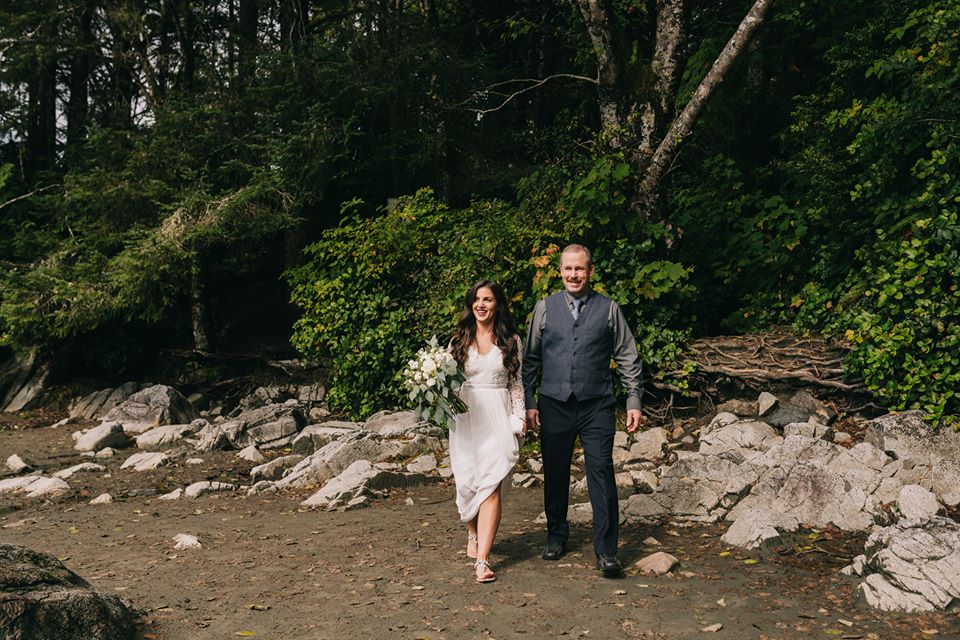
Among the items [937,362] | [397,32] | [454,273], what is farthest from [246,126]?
[937,362]

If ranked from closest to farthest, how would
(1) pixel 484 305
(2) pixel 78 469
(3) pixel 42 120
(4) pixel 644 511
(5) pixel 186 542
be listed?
1. (1) pixel 484 305
2. (5) pixel 186 542
3. (4) pixel 644 511
4. (2) pixel 78 469
5. (3) pixel 42 120

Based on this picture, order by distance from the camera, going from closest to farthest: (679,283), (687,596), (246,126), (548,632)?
(548,632)
(687,596)
(679,283)
(246,126)

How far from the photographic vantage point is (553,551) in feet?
19.6

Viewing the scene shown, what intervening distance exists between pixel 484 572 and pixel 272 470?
16.4 feet

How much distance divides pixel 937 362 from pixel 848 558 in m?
3.06

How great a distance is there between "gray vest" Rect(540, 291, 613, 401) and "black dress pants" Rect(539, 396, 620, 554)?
0.09 metres

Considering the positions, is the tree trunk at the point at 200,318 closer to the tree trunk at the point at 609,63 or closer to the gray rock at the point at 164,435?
the gray rock at the point at 164,435

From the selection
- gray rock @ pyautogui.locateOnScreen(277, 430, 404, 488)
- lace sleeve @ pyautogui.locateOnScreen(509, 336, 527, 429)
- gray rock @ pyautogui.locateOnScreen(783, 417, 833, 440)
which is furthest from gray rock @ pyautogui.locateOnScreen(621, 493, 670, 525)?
gray rock @ pyautogui.locateOnScreen(277, 430, 404, 488)

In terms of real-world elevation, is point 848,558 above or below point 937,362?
below

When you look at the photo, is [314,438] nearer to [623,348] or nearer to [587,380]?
[587,380]

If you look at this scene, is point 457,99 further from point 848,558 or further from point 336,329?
point 848,558

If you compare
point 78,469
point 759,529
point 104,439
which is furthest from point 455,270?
point 104,439

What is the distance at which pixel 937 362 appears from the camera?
25.6 feet

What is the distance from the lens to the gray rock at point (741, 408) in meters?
9.49
